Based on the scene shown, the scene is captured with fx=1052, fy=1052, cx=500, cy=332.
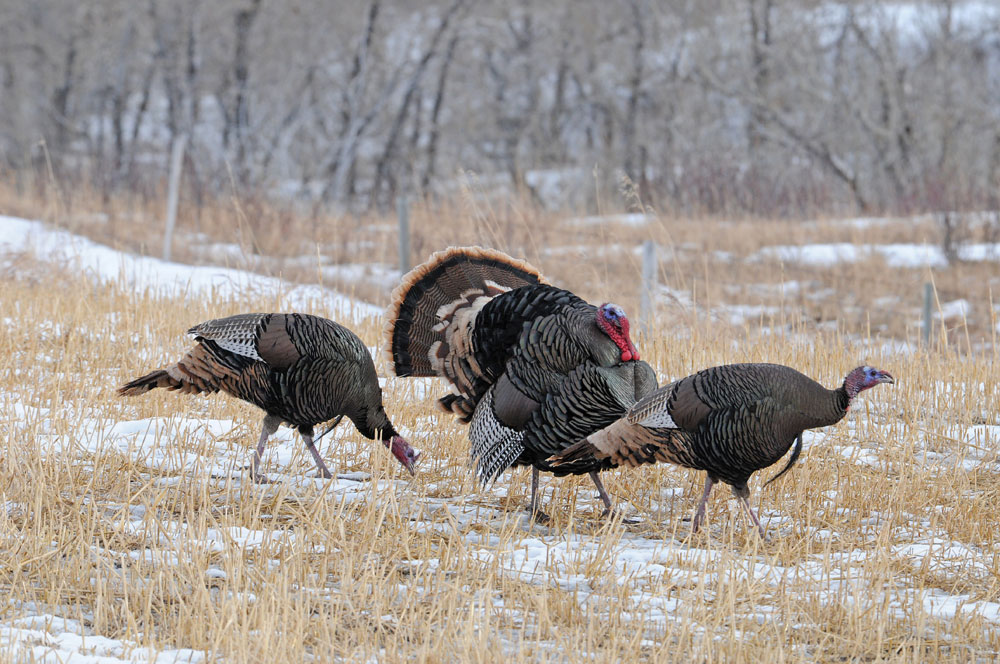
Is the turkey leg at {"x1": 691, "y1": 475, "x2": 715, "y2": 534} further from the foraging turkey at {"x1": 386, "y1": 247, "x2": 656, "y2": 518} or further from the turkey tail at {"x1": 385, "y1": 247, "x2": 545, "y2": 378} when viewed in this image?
the turkey tail at {"x1": 385, "y1": 247, "x2": 545, "y2": 378}

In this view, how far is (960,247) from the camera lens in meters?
13.4

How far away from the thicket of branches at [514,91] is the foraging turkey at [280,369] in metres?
13.0

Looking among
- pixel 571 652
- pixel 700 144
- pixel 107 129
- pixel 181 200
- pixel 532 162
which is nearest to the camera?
pixel 571 652

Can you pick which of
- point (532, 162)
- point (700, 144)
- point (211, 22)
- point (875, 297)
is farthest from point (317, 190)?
point (875, 297)

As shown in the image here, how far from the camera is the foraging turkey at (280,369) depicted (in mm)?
4152

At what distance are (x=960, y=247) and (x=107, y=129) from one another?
2709 centimetres

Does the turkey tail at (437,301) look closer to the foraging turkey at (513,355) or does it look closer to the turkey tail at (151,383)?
the foraging turkey at (513,355)

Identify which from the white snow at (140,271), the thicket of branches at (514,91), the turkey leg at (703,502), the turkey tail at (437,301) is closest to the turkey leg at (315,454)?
the turkey tail at (437,301)

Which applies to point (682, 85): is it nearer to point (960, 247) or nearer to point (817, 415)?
point (960, 247)

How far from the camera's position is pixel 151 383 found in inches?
A: 168

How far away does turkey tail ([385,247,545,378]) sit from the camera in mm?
4668

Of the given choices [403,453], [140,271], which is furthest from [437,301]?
[140,271]

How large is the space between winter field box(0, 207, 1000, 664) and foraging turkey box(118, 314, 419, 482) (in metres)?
0.27

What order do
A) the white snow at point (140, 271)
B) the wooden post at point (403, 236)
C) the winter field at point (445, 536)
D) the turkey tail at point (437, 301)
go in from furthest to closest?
the wooden post at point (403, 236) < the white snow at point (140, 271) < the turkey tail at point (437, 301) < the winter field at point (445, 536)
